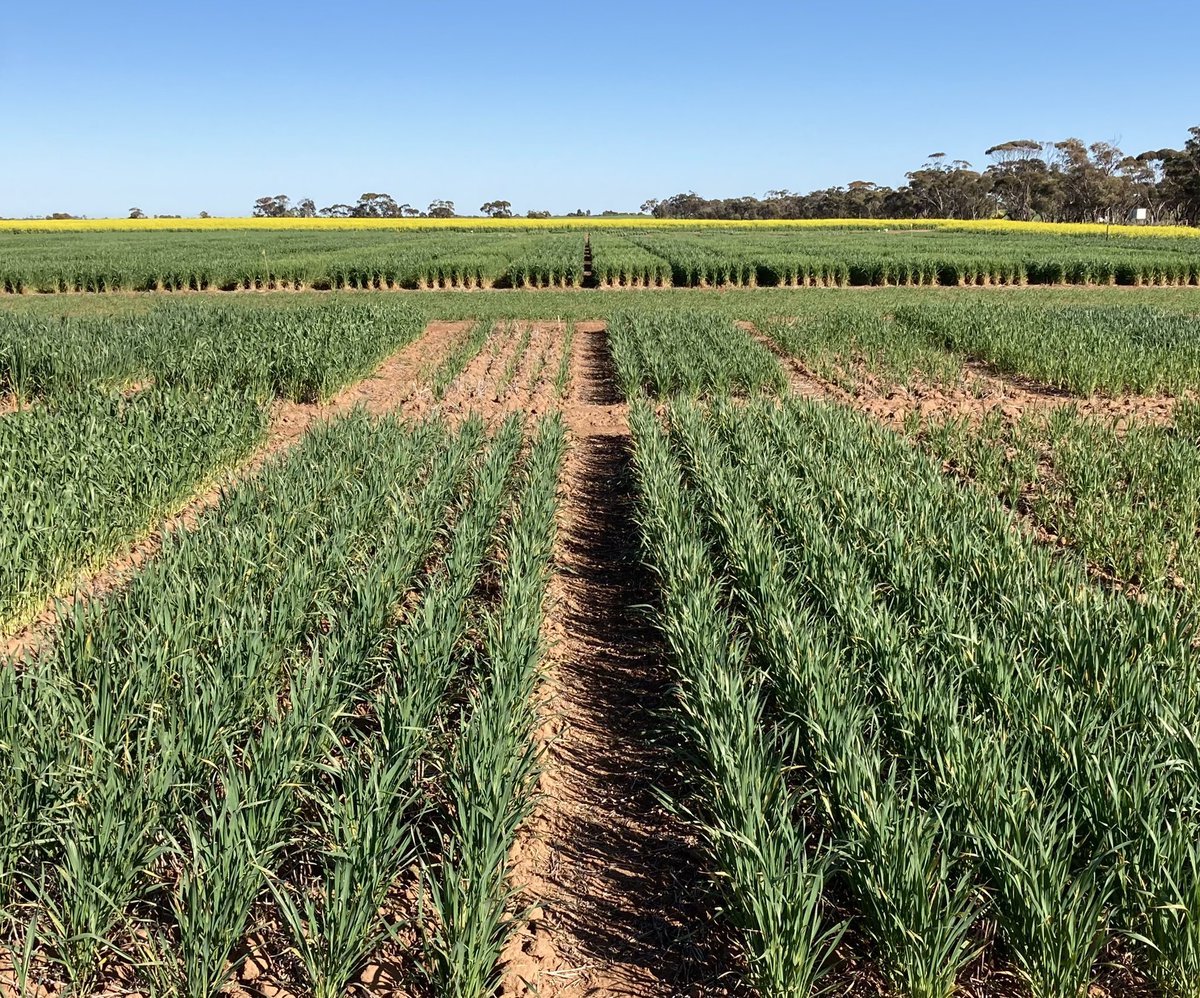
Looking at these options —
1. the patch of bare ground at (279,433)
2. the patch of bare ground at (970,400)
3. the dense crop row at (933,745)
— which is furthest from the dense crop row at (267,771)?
the patch of bare ground at (970,400)

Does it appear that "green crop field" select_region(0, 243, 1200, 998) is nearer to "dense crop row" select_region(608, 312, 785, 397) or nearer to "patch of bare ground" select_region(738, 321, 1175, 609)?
"patch of bare ground" select_region(738, 321, 1175, 609)

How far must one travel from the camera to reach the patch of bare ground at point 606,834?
2.79m

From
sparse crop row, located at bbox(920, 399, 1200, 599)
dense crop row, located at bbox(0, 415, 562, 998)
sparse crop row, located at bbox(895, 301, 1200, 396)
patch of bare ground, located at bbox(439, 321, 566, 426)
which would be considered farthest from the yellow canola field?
dense crop row, located at bbox(0, 415, 562, 998)

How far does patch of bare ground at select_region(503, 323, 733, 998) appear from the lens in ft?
9.15

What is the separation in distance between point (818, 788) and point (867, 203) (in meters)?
122

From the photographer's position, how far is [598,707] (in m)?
4.43

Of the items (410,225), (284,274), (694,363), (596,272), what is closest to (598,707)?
(694,363)

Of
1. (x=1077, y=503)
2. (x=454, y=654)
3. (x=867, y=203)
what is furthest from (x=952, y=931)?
(x=867, y=203)

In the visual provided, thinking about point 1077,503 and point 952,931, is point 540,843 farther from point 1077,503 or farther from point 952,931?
point 1077,503

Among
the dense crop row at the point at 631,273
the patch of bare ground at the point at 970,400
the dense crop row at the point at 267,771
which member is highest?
the dense crop row at the point at 631,273

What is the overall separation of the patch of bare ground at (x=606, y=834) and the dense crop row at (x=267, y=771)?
23 cm

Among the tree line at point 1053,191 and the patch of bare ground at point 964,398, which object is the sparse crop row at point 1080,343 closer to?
the patch of bare ground at point 964,398

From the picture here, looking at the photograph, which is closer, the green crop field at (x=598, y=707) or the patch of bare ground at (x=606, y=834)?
the green crop field at (x=598, y=707)

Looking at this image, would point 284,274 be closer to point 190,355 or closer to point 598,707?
point 190,355
